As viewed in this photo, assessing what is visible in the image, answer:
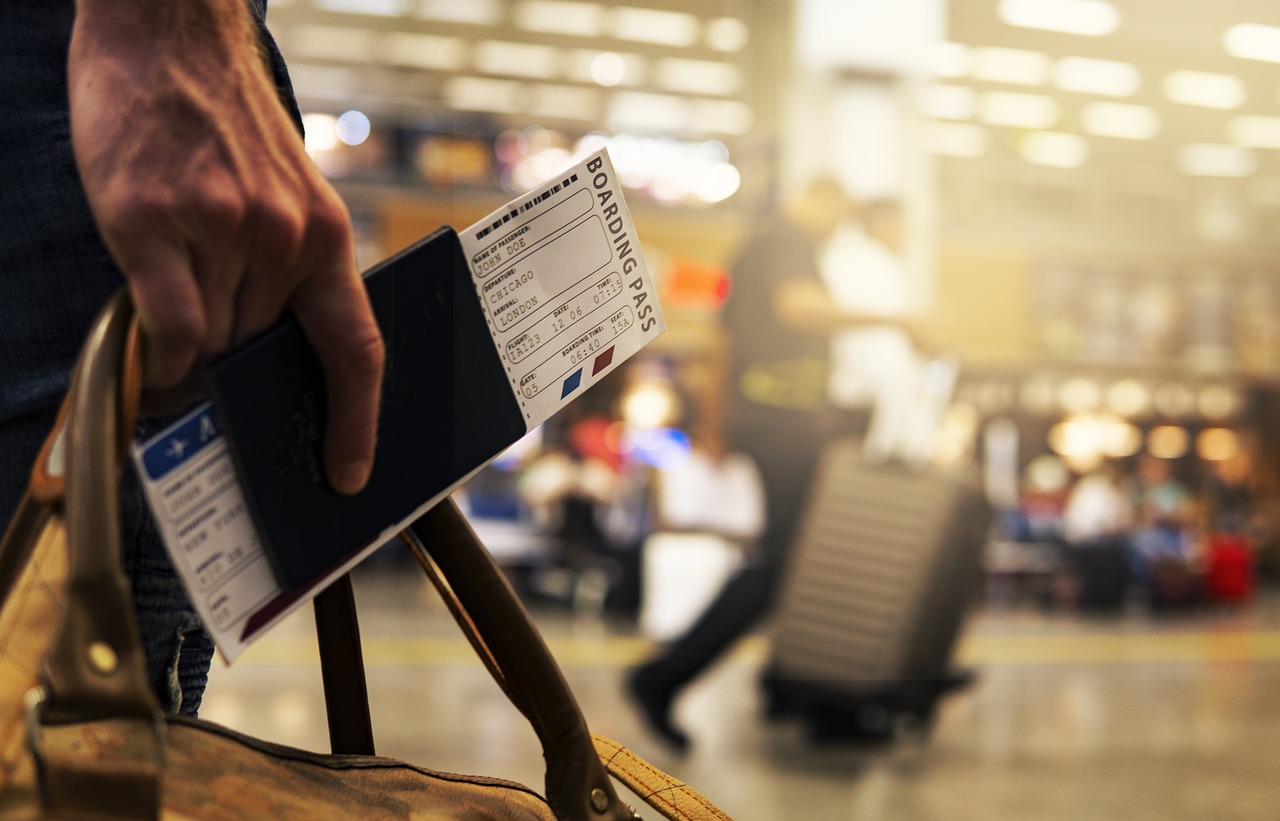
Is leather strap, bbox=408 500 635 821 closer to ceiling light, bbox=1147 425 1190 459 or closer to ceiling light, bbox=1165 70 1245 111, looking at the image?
ceiling light, bbox=1165 70 1245 111

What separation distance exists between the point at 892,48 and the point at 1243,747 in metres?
3.45

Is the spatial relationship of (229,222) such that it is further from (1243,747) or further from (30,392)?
(1243,747)

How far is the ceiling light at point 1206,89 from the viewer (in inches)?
260

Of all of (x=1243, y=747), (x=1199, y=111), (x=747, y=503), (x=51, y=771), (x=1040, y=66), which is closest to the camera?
(x=51, y=771)

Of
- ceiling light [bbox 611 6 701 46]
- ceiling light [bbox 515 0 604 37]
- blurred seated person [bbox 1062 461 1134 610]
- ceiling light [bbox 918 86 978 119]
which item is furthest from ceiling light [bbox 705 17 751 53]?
blurred seated person [bbox 1062 461 1134 610]

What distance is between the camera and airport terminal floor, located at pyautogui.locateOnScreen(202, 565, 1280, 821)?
2666mm

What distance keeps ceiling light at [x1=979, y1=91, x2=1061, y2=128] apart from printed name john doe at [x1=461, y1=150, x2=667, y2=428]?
7656 millimetres

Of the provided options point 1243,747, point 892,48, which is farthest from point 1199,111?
point 1243,747

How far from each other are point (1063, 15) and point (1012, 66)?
2.27ft

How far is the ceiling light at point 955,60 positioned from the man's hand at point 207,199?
20.7 feet

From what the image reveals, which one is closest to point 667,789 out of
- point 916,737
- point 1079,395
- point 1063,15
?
point 916,737

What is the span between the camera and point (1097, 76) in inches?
290

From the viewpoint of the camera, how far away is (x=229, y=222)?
441 mm

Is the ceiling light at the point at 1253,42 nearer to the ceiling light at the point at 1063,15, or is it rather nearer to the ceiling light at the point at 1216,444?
the ceiling light at the point at 1063,15
